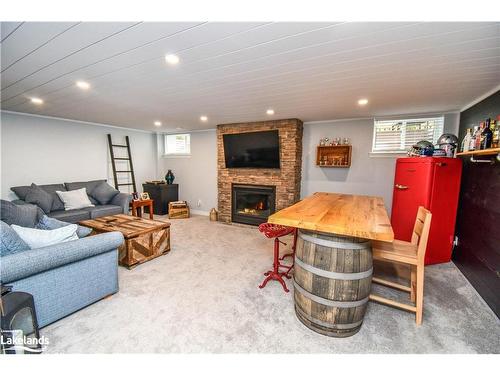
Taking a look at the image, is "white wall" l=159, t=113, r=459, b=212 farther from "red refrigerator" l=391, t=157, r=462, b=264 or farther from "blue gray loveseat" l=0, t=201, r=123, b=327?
"blue gray loveseat" l=0, t=201, r=123, b=327

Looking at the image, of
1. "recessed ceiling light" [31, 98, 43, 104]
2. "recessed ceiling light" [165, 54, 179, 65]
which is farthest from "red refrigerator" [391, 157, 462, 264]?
"recessed ceiling light" [31, 98, 43, 104]

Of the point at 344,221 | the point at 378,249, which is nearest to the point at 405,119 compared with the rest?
the point at 378,249

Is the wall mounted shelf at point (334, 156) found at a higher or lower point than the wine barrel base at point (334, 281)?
higher

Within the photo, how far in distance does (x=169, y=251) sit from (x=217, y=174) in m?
2.41

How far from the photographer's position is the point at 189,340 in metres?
1.56

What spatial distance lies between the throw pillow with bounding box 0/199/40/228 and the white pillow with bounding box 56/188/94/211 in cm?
99

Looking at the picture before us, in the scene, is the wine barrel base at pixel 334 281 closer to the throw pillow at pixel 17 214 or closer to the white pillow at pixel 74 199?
the throw pillow at pixel 17 214

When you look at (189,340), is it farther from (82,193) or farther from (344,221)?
(82,193)

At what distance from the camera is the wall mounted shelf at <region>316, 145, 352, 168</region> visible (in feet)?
13.3

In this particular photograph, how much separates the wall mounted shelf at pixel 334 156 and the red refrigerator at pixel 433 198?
1.07 meters

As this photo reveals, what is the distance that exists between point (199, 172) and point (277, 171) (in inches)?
90.2

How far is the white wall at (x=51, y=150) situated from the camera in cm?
385

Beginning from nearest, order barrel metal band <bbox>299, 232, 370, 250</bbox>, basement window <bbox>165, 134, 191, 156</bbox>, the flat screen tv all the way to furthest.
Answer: barrel metal band <bbox>299, 232, 370, 250</bbox> < the flat screen tv < basement window <bbox>165, 134, 191, 156</bbox>

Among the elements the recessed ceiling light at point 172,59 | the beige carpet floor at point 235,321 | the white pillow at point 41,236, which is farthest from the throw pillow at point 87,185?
the recessed ceiling light at point 172,59
